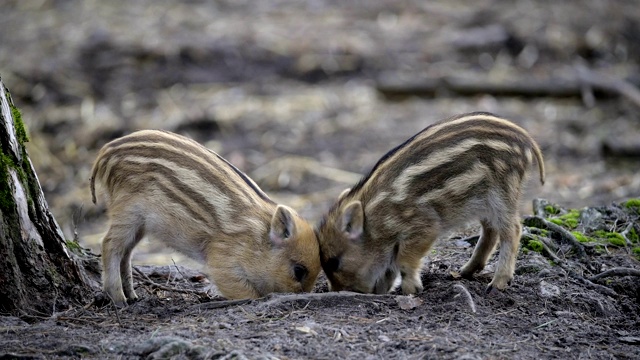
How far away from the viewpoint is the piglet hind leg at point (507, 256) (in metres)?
5.55

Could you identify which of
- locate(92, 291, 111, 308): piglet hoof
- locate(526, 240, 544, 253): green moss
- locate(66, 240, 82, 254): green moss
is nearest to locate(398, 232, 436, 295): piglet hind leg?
locate(526, 240, 544, 253): green moss

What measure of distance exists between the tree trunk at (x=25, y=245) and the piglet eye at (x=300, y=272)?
1.33 meters

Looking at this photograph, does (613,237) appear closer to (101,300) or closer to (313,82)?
(101,300)

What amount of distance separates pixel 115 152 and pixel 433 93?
26.1ft

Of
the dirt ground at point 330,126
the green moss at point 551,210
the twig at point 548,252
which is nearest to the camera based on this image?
the dirt ground at point 330,126

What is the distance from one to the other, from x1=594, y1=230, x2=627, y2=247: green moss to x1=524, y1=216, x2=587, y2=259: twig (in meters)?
0.35

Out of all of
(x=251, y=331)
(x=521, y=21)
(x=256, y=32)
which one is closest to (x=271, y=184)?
(x=256, y=32)

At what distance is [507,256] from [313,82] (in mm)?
8238

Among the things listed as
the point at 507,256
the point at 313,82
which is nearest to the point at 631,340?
the point at 507,256

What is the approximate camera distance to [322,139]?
11812 millimetres

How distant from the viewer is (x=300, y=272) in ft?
18.9

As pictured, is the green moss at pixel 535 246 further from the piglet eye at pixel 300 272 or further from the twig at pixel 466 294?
the piglet eye at pixel 300 272

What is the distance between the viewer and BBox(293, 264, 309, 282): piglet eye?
573cm

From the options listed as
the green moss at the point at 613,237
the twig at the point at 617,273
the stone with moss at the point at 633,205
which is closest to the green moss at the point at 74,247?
the twig at the point at 617,273
